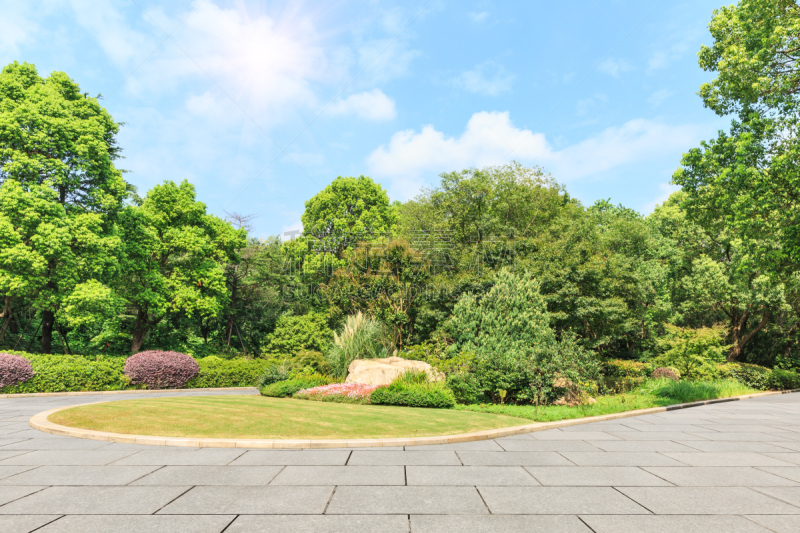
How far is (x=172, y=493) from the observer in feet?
16.6

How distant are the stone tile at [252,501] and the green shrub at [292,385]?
992 centimetres

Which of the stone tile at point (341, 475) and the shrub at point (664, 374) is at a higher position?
the stone tile at point (341, 475)

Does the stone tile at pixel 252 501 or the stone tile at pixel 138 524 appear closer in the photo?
the stone tile at pixel 138 524

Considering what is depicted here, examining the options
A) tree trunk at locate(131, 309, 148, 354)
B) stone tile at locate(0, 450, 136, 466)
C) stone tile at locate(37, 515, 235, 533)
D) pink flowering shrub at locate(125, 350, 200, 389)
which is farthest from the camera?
tree trunk at locate(131, 309, 148, 354)

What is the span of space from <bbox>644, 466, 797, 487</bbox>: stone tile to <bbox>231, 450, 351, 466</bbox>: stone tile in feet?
15.9

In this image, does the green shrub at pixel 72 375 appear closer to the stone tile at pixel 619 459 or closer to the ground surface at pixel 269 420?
the ground surface at pixel 269 420

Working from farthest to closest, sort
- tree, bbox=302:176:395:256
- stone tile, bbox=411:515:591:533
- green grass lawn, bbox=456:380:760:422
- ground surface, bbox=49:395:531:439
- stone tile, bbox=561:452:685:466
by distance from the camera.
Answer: tree, bbox=302:176:395:256
green grass lawn, bbox=456:380:760:422
ground surface, bbox=49:395:531:439
stone tile, bbox=561:452:685:466
stone tile, bbox=411:515:591:533

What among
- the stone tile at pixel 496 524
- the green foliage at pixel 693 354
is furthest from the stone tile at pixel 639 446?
the green foliage at pixel 693 354

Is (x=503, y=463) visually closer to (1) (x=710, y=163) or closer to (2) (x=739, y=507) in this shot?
(2) (x=739, y=507)

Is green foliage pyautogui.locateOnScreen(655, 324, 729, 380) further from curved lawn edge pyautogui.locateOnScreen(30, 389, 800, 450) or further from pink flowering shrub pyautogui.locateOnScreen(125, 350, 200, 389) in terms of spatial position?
pink flowering shrub pyautogui.locateOnScreen(125, 350, 200, 389)

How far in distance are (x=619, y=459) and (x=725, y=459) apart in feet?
6.03

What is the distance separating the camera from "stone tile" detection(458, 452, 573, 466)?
6641 mm

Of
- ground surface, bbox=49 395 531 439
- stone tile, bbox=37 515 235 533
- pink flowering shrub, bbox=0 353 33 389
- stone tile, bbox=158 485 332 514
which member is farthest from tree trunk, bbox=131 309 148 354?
stone tile, bbox=37 515 235 533

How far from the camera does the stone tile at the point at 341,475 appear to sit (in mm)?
5527
